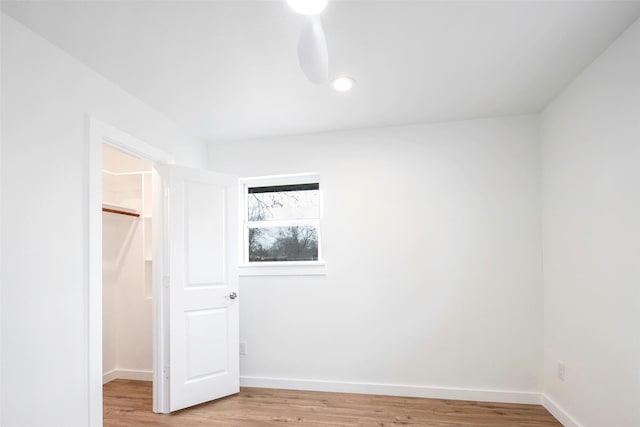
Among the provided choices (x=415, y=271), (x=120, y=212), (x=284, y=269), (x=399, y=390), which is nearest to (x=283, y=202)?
(x=284, y=269)

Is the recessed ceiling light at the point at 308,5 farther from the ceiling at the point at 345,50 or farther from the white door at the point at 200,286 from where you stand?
the white door at the point at 200,286

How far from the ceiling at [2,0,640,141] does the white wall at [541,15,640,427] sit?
228 millimetres

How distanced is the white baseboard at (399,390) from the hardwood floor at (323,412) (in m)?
0.06

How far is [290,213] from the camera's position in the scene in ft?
13.0

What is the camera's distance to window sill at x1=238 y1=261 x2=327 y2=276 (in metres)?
3.72

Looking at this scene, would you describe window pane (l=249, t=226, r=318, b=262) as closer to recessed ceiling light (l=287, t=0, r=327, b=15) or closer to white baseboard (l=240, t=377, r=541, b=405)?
white baseboard (l=240, t=377, r=541, b=405)

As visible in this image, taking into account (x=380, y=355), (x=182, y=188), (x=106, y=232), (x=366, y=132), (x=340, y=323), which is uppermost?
(x=366, y=132)

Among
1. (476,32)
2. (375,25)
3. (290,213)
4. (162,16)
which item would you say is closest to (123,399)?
(290,213)

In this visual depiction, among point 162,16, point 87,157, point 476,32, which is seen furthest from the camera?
point 87,157

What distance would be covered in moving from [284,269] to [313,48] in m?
2.72

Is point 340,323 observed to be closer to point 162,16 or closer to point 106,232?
point 106,232

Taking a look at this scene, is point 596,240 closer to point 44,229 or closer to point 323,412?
point 323,412

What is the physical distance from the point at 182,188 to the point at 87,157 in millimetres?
931

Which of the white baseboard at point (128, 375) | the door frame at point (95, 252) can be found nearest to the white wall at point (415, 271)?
the white baseboard at point (128, 375)
